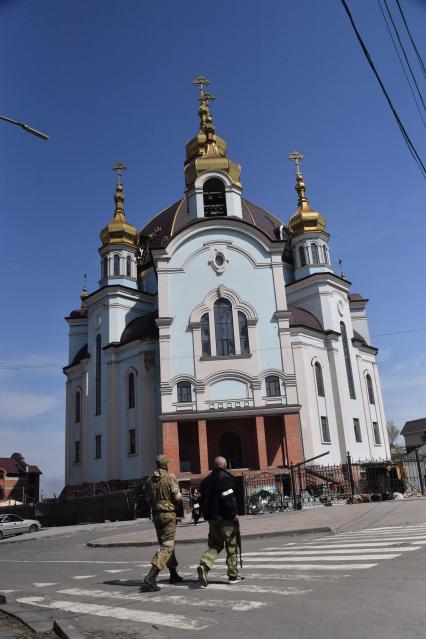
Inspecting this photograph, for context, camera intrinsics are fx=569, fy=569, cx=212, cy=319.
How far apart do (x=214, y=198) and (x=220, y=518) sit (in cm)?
3501

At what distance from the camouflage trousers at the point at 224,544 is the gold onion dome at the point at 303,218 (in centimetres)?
3523

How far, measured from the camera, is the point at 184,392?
32500 mm

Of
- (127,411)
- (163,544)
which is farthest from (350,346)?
(163,544)

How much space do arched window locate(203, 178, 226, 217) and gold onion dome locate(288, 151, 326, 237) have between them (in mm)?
5623

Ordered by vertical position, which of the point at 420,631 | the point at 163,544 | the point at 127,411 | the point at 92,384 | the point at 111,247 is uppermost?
the point at 111,247

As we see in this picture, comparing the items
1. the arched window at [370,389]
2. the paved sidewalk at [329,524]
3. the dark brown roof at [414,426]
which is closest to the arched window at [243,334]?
the arched window at [370,389]

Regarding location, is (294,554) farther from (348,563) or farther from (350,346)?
(350,346)

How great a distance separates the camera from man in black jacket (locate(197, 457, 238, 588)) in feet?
23.6

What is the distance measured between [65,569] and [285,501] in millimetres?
14047

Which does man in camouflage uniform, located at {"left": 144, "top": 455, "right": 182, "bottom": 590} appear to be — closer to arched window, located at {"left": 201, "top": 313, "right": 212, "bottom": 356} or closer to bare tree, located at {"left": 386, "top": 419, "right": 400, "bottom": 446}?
arched window, located at {"left": 201, "top": 313, "right": 212, "bottom": 356}

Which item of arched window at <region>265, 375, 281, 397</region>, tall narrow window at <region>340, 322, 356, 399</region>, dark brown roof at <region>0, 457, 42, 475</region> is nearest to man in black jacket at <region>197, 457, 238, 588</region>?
arched window at <region>265, 375, 281, 397</region>

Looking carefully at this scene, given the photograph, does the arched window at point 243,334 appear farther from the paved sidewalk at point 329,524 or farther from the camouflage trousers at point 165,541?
the camouflage trousers at point 165,541

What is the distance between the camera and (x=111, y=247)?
40.9 meters

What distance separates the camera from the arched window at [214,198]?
131 ft
